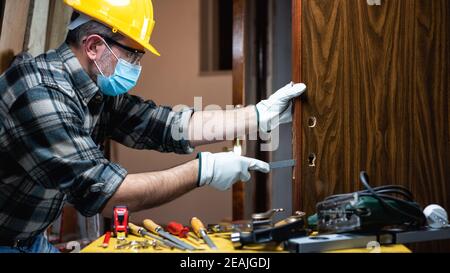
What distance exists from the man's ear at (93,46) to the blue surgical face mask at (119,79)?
0.02m

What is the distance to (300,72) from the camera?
1.14 m

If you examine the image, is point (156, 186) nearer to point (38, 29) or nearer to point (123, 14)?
point (123, 14)

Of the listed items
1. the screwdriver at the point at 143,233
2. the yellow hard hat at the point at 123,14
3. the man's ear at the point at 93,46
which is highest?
the yellow hard hat at the point at 123,14

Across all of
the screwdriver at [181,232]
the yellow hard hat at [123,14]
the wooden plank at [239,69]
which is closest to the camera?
the screwdriver at [181,232]

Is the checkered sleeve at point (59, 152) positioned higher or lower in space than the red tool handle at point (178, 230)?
higher

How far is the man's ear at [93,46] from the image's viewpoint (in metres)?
1.25

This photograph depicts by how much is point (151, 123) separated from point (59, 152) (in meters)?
0.44

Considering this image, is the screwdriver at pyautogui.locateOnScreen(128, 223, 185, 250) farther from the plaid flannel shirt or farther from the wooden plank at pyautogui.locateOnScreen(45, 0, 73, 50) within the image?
the wooden plank at pyautogui.locateOnScreen(45, 0, 73, 50)

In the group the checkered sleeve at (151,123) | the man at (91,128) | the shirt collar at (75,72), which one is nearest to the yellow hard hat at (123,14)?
the man at (91,128)

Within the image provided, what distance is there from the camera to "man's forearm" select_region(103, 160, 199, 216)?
1078 mm

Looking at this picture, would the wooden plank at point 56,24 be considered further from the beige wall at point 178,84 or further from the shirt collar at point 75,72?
the shirt collar at point 75,72

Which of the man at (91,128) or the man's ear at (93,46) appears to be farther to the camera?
the man's ear at (93,46)

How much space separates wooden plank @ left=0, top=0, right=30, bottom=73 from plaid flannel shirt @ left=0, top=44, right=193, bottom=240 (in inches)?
15.9
